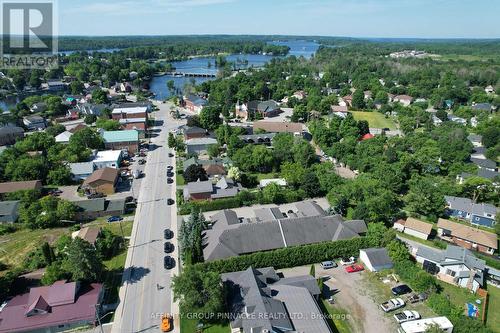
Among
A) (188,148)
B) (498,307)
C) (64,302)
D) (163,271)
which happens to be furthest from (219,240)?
(188,148)

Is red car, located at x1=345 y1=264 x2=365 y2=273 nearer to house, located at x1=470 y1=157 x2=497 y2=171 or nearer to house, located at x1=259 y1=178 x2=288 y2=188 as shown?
house, located at x1=259 y1=178 x2=288 y2=188

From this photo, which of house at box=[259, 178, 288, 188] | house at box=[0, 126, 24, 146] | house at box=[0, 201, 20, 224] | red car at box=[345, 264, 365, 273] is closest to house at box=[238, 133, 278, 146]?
house at box=[259, 178, 288, 188]

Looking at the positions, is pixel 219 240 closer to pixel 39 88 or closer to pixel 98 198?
pixel 98 198

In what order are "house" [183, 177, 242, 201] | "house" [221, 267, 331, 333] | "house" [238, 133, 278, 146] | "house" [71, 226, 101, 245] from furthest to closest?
"house" [238, 133, 278, 146], "house" [183, 177, 242, 201], "house" [71, 226, 101, 245], "house" [221, 267, 331, 333]

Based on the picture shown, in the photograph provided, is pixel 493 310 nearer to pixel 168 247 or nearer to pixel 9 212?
pixel 168 247

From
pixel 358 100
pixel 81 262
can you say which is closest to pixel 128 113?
pixel 81 262

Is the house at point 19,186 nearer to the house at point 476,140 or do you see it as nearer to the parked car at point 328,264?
the parked car at point 328,264
